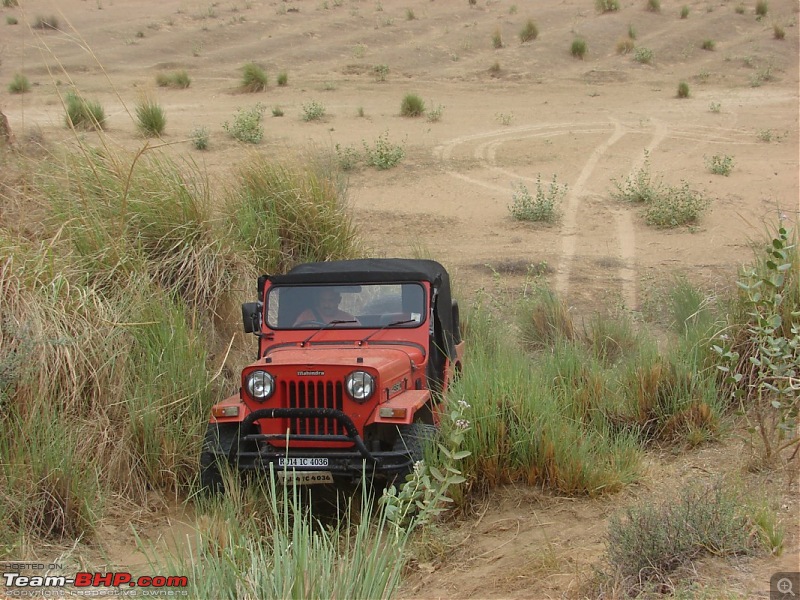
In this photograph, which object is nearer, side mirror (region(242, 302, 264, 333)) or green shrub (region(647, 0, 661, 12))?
side mirror (region(242, 302, 264, 333))

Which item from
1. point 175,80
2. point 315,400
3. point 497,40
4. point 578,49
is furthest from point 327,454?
point 497,40

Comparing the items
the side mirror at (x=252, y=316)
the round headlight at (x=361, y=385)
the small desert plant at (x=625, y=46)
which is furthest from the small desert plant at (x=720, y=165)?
the small desert plant at (x=625, y=46)

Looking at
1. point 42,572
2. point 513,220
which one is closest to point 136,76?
point 513,220

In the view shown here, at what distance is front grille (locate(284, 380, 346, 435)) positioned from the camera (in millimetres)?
5648

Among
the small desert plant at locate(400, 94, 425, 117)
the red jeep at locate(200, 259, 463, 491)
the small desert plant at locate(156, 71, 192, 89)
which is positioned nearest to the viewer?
the red jeep at locate(200, 259, 463, 491)

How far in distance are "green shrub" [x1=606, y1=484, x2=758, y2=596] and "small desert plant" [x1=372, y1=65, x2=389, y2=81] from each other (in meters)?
21.7

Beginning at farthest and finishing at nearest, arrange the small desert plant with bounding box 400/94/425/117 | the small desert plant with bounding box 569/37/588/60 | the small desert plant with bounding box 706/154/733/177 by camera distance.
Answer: the small desert plant with bounding box 569/37/588/60 → the small desert plant with bounding box 400/94/425/117 → the small desert plant with bounding box 706/154/733/177

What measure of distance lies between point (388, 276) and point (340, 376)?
44.4 inches

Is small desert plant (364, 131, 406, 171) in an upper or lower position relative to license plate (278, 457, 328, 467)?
upper

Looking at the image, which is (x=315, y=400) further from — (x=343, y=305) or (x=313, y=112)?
(x=313, y=112)

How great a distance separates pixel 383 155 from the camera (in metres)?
16.2

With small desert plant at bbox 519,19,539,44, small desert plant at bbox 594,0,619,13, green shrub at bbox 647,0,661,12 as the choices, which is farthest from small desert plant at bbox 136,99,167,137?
green shrub at bbox 647,0,661,12

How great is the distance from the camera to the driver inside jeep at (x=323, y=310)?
658 cm

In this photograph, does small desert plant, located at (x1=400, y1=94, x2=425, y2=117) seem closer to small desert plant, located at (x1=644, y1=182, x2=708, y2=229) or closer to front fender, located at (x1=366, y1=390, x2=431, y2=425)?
small desert plant, located at (x1=644, y1=182, x2=708, y2=229)
